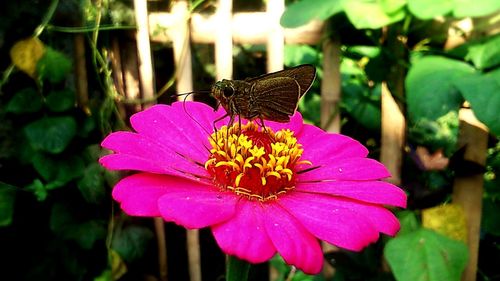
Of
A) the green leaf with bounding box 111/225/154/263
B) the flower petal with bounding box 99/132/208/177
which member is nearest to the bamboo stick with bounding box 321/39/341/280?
the green leaf with bounding box 111/225/154/263

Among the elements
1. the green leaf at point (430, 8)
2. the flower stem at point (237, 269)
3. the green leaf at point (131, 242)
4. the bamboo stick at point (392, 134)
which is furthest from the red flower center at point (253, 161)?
the green leaf at point (131, 242)

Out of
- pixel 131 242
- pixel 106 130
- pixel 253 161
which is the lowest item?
pixel 131 242

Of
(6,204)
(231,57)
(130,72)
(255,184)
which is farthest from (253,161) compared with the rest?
(130,72)

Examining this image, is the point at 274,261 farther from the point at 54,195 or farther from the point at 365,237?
the point at 365,237

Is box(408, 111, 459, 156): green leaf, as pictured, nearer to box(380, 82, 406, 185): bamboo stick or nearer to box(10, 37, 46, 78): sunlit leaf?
box(380, 82, 406, 185): bamboo stick

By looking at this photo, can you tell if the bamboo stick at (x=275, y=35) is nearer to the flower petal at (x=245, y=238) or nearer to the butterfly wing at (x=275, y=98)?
the butterfly wing at (x=275, y=98)

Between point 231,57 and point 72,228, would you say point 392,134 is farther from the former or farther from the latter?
point 72,228
